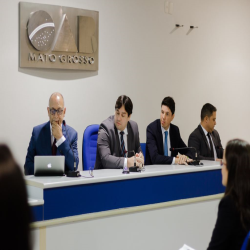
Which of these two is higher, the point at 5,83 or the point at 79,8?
the point at 79,8

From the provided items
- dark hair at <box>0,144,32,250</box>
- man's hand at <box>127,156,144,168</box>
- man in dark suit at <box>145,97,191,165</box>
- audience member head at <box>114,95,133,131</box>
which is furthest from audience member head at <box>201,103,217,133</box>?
dark hair at <box>0,144,32,250</box>

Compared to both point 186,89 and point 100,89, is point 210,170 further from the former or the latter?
point 186,89

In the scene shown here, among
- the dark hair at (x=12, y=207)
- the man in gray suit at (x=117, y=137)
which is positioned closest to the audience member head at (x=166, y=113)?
the man in gray suit at (x=117, y=137)

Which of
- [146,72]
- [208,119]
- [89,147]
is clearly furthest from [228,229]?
[146,72]

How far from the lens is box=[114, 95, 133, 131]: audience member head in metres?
3.92

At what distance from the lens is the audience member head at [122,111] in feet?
12.8

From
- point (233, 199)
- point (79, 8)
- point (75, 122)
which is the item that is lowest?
point (233, 199)

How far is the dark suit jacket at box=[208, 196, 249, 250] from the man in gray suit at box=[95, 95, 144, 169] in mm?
1953

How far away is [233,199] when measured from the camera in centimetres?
178

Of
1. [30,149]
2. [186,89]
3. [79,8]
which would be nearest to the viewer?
[30,149]

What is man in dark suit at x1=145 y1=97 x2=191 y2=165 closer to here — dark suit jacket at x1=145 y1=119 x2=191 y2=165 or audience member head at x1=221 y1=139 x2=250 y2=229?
dark suit jacket at x1=145 y1=119 x2=191 y2=165

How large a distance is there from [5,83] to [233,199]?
337 centimetres

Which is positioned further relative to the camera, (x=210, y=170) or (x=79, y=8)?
(x=79, y=8)

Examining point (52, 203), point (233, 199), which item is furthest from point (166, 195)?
point (233, 199)
